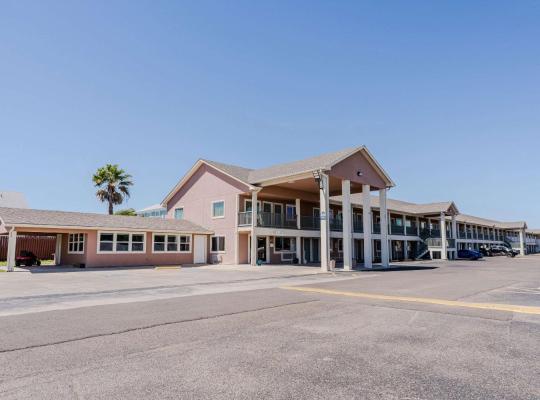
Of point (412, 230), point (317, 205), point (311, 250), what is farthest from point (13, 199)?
point (412, 230)

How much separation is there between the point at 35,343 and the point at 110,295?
612cm

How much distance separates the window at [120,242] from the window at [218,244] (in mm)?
6085

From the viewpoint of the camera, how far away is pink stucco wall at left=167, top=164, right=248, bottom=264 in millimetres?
30405

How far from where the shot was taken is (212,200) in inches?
1291

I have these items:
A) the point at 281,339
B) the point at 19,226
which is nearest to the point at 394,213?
the point at 19,226

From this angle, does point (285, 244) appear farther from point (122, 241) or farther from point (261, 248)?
point (122, 241)

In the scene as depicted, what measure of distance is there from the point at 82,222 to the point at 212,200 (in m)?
10.7

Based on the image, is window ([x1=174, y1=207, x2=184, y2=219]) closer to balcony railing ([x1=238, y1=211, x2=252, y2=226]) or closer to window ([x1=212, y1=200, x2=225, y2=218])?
window ([x1=212, y1=200, x2=225, y2=218])

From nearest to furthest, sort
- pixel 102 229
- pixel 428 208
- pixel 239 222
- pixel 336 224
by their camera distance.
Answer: pixel 102 229 < pixel 239 222 < pixel 336 224 < pixel 428 208

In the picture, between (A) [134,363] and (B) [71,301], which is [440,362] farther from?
(B) [71,301]

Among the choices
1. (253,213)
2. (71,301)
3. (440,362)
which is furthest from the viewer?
(253,213)

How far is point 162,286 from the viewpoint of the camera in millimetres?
14586

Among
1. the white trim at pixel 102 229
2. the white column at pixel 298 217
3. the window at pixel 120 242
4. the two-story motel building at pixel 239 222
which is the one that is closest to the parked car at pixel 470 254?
the two-story motel building at pixel 239 222

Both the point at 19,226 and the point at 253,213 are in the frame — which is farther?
the point at 253,213
